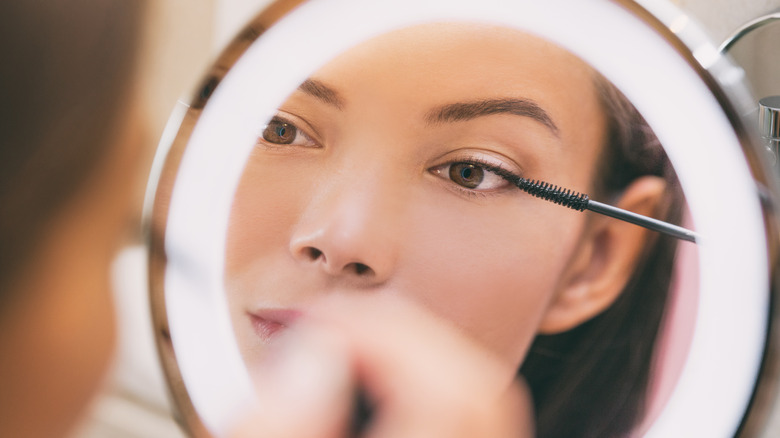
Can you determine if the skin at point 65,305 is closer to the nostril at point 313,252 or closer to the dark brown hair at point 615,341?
the nostril at point 313,252

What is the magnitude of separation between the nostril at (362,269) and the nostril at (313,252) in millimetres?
23

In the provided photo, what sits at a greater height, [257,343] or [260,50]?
[260,50]

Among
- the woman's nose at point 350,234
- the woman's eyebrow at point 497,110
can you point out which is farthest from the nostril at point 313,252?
the woman's eyebrow at point 497,110

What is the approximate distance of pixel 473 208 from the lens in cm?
40

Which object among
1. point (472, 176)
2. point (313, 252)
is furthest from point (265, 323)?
point (472, 176)

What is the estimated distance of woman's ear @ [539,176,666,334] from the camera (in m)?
0.40

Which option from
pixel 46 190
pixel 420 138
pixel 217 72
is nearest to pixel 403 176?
pixel 420 138

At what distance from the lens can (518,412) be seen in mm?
424

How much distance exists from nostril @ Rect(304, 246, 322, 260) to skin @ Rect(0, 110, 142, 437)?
0.18m

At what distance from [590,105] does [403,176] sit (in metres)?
0.12

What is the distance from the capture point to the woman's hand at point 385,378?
0.42m

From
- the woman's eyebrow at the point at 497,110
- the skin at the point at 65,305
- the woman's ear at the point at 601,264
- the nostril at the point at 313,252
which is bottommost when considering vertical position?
the skin at the point at 65,305

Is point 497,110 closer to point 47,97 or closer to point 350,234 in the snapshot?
point 350,234

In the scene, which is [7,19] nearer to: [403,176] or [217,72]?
[217,72]
